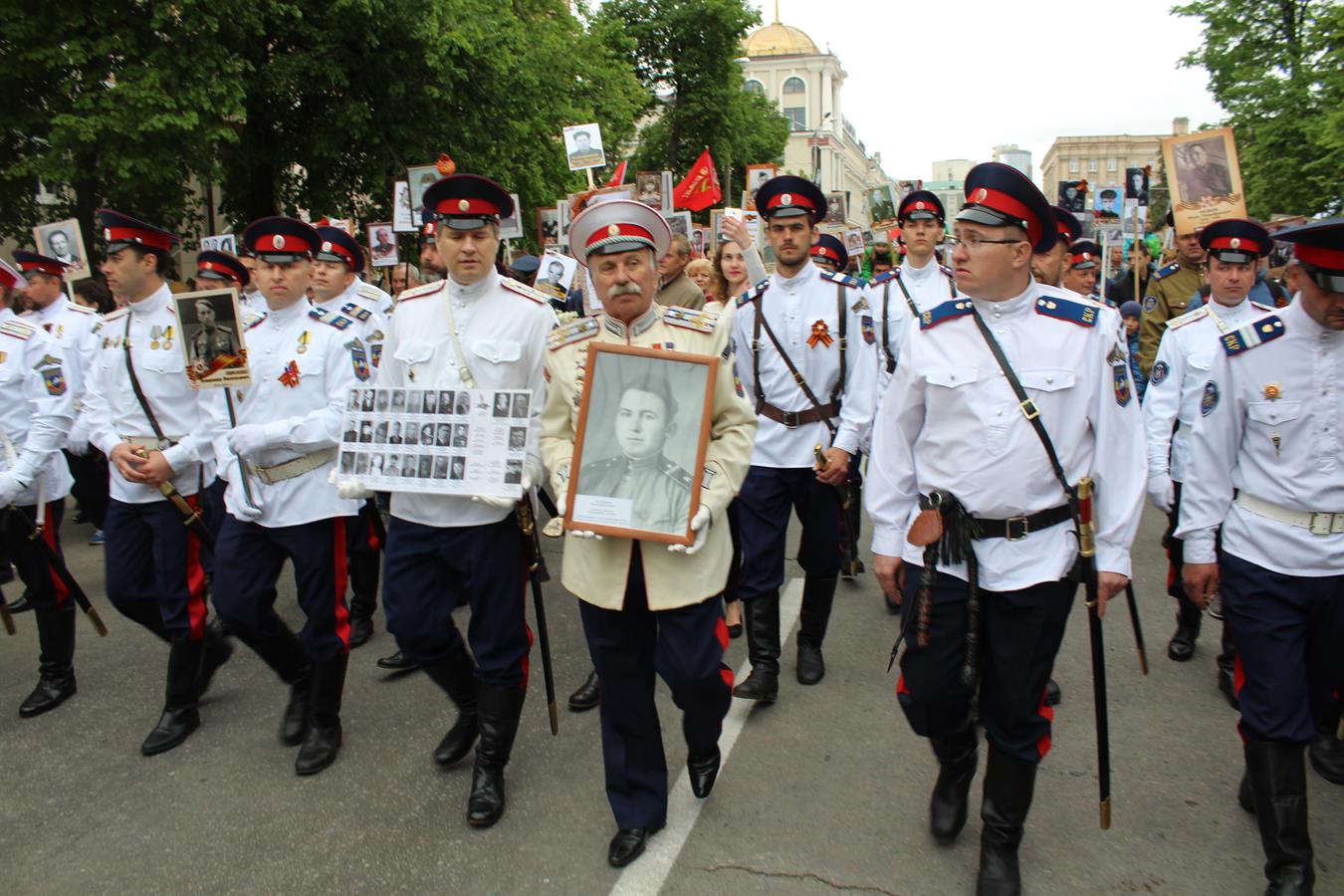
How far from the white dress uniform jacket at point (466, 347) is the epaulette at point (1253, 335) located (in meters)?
2.38

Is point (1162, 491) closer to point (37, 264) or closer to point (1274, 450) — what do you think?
point (1274, 450)

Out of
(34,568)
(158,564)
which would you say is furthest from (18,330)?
(158,564)

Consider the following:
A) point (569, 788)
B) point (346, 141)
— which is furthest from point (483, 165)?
point (569, 788)

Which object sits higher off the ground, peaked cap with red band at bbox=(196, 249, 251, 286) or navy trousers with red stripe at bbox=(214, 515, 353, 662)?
peaked cap with red band at bbox=(196, 249, 251, 286)

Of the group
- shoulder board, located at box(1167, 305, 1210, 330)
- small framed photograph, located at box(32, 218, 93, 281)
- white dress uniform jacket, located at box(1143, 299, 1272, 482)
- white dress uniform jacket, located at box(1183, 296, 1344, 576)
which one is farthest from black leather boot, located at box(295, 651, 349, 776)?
small framed photograph, located at box(32, 218, 93, 281)

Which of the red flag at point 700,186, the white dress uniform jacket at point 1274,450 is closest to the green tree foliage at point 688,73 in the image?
the red flag at point 700,186

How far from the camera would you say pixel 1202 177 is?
255 inches

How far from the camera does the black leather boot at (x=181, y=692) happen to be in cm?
450

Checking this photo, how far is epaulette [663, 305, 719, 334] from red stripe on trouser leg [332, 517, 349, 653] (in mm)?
1822

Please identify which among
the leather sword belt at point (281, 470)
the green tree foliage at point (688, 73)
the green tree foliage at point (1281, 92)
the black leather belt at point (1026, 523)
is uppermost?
the green tree foliage at point (688, 73)

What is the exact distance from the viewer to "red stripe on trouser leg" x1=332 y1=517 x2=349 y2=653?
4.30m

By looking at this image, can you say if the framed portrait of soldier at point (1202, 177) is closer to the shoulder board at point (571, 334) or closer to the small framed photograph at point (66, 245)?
the shoulder board at point (571, 334)

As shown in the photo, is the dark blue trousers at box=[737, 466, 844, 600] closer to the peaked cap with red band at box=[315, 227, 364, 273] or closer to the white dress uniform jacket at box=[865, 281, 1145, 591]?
the white dress uniform jacket at box=[865, 281, 1145, 591]

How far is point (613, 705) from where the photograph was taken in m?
3.46
